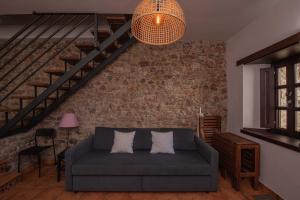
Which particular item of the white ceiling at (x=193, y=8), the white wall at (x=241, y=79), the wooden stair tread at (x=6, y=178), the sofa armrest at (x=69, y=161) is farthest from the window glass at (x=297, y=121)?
the wooden stair tread at (x=6, y=178)

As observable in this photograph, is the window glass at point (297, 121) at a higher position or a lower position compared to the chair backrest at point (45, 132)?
higher

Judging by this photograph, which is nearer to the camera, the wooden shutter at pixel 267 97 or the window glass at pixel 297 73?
the window glass at pixel 297 73

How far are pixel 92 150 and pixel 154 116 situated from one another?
1473 mm

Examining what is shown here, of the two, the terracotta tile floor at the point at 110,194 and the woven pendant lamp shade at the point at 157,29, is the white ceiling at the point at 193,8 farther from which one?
the terracotta tile floor at the point at 110,194

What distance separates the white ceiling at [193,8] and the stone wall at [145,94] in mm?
1081

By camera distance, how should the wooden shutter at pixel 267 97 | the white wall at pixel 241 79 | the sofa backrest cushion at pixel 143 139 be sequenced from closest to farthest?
the white wall at pixel 241 79, the wooden shutter at pixel 267 97, the sofa backrest cushion at pixel 143 139

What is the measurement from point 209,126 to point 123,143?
73.2 inches

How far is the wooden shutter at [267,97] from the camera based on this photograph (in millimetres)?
3348

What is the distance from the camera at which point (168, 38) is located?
1.92m

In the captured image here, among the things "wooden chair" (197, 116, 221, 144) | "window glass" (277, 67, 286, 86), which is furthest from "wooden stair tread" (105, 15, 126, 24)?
"window glass" (277, 67, 286, 86)

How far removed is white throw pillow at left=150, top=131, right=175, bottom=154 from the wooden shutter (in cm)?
167

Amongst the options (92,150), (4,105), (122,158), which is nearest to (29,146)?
(4,105)

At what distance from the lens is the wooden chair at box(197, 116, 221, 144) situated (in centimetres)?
410

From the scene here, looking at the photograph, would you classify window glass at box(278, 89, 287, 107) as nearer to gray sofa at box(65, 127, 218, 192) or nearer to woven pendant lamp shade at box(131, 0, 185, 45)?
gray sofa at box(65, 127, 218, 192)
